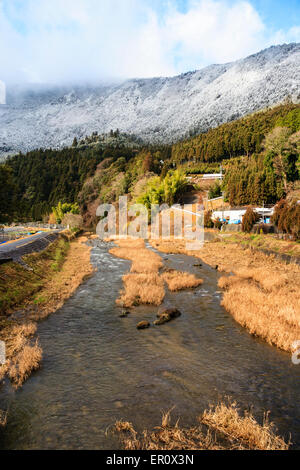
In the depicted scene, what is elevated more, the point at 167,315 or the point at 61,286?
the point at 167,315

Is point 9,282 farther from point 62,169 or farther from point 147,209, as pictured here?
point 62,169

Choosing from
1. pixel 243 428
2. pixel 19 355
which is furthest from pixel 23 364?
pixel 243 428

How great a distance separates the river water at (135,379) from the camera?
750 cm

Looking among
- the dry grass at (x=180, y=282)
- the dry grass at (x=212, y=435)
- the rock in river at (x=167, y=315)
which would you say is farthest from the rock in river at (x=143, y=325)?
the dry grass at (x=180, y=282)

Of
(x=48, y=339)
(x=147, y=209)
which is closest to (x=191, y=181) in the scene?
(x=147, y=209)

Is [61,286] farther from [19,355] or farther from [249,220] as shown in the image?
[249,220]

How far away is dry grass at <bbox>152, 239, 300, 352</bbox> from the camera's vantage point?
42.0ft

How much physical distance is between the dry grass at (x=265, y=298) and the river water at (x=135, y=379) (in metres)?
0.67

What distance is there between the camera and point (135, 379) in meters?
9.67

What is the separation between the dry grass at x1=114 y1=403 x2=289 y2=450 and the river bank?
5093 mm

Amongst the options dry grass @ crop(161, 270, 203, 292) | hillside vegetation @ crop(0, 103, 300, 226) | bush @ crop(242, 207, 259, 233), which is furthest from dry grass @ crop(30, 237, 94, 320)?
bush @ crop(242, 207, 259, 233)

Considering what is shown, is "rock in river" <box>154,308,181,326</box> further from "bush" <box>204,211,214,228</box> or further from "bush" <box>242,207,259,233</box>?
"bush" <box>204,211,214,228</box>

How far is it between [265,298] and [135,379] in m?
11.0

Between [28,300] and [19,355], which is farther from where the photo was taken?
[28,300]
